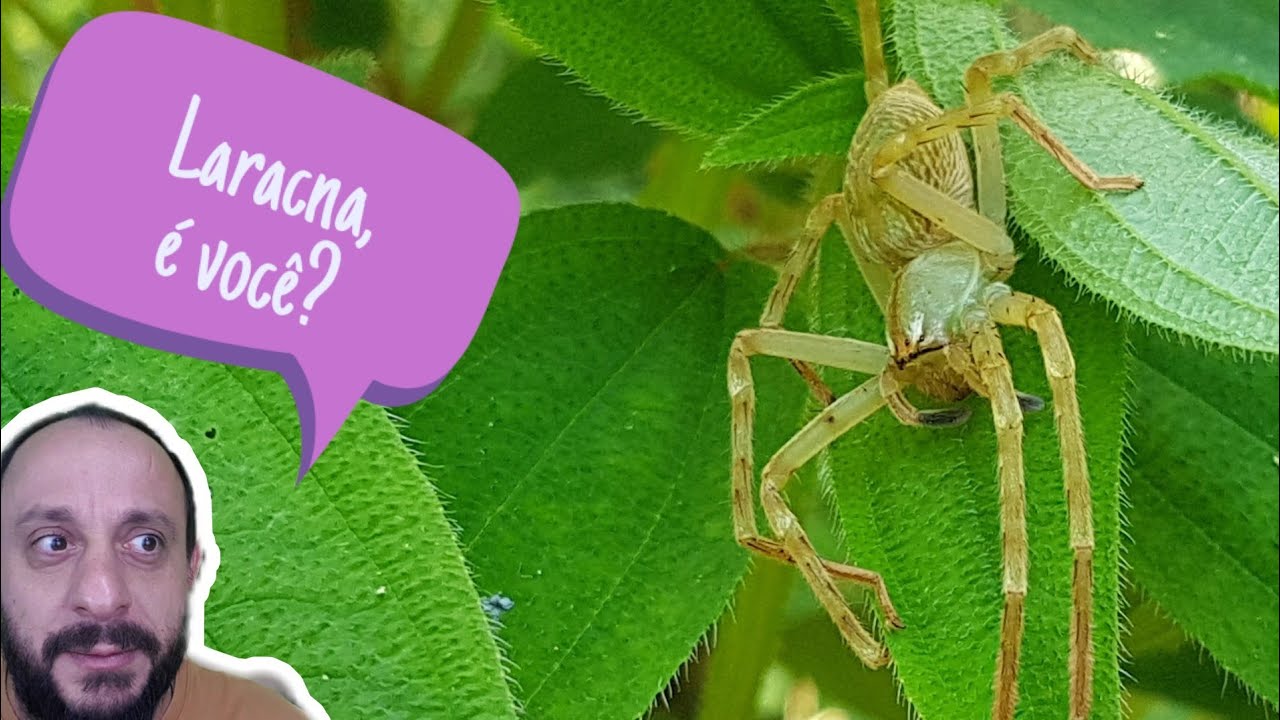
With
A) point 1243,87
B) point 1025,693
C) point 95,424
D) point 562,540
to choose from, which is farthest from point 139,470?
point 1243,87

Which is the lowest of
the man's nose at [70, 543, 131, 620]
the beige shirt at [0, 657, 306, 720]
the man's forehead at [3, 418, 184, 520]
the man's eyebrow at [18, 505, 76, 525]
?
the beige shirt at [0, 657, 306, 720]

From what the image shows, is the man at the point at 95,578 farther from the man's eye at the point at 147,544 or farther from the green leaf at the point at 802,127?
the green leaf at the point at 802,127

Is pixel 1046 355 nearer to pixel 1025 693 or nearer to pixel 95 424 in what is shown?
pixel 1025 693

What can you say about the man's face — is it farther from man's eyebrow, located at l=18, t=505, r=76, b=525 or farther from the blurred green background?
the blurred green background

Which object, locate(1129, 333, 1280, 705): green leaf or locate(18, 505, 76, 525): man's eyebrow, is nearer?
locate(18, 505, 76, 525): man's eyebrow

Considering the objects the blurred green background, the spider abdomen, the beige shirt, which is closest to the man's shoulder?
the beige shirt

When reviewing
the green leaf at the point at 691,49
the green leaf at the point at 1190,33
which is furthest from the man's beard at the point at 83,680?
the green leaf at the point at 1190,33
